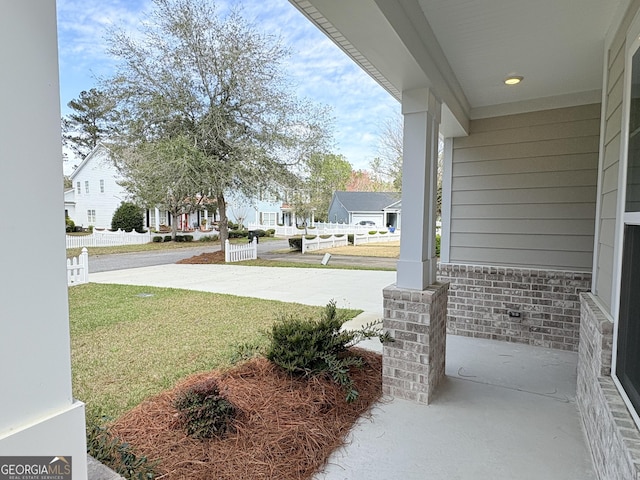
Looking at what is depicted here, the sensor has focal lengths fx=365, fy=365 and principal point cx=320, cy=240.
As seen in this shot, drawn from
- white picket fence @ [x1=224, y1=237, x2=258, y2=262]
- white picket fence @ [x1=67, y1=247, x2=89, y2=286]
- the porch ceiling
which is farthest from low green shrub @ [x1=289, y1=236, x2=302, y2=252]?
the porch ceiling

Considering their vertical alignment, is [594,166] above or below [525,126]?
below

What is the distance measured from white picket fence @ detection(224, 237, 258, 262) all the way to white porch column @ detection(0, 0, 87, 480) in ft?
40.3

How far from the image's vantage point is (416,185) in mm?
2865

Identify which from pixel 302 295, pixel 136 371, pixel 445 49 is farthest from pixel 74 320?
pixel 445 49

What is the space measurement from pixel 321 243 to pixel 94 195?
1538 centimetres

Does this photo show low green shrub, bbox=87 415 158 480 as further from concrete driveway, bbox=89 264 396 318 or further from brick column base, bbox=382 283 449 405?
concrete driveway, bbox=89 264 396 318

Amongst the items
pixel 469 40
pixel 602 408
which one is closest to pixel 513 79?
pixel 469 40

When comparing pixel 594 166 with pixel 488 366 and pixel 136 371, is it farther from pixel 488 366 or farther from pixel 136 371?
pixel 136 371

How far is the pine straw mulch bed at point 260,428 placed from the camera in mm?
2029

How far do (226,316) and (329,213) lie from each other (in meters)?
30.5

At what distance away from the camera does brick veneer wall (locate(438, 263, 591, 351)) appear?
407cm

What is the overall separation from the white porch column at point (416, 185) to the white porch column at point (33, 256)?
7.99 feet

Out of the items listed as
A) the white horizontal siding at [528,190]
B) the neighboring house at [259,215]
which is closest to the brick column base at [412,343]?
the white horizontal siding at [528,190]

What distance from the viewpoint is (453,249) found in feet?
15.5
